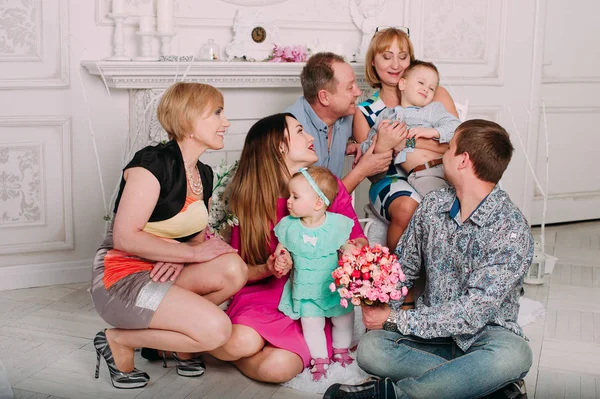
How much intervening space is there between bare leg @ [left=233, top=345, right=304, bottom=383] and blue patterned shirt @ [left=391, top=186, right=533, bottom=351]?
1.25ft

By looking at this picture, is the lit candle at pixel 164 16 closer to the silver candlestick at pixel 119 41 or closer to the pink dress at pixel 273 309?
the silver candlestick at pixel 119 41

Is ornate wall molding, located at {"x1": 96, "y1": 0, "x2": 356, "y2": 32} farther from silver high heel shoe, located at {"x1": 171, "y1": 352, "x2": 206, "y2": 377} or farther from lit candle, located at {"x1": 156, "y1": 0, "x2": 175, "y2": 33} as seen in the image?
silver high heel shoe, located at {"x1": 171, "y1": 352, "x2": 206, "y2": 377}

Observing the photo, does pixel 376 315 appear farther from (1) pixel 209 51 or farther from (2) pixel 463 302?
(1) pixel 209 51

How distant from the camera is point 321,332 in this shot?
111 inches

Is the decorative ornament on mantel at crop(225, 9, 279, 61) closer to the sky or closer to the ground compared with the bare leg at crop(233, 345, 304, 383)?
closer to the sky

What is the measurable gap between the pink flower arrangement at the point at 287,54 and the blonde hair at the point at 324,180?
4.49ft

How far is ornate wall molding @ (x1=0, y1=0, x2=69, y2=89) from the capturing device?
369 centimetres

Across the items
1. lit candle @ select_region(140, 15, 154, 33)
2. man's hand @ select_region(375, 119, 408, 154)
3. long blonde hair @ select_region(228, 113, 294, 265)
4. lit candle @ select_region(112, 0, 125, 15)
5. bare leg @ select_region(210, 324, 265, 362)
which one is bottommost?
bare leg @ select_region(210, 324, 265, 362)

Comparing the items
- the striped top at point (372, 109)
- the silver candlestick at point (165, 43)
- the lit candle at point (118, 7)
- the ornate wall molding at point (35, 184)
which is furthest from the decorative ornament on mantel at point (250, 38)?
the ornate wall molding at point (35, 184)

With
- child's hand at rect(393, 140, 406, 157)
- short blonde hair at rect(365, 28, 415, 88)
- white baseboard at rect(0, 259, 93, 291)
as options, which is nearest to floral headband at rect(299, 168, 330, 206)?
child's hand at rect(393, 140, 406, 157)

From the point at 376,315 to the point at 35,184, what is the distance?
1.97 meters

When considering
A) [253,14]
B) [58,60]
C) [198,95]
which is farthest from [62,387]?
[253,14]

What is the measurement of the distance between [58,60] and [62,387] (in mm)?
1656

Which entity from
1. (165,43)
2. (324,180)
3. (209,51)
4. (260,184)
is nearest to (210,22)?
(209,51)
